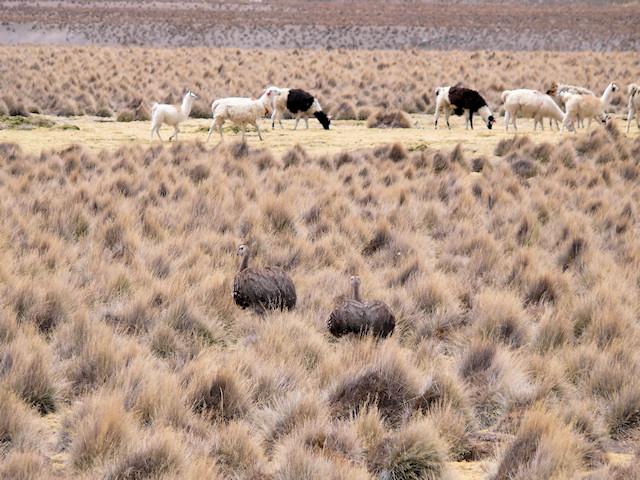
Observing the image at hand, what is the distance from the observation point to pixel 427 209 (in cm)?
1223

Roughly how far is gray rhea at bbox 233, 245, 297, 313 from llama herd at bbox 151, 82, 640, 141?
1140 cm

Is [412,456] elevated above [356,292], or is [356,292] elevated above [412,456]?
[356,292]

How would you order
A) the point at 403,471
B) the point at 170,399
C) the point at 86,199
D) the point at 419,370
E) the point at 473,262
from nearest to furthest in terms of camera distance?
the point at 403,471 → the point at 170,399 → the point at 419,370 → the point at 473,262 → the point at 86,199

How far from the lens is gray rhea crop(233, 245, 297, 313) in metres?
7.68

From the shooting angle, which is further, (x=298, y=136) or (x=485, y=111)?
(x=485, y=111)

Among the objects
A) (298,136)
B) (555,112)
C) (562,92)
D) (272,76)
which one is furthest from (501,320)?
(272,76)

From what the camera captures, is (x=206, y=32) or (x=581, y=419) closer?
(x=581, y=419)

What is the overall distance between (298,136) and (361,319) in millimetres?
14477

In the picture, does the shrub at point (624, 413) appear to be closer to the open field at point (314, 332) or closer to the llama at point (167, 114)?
the open field at point (314, 332)

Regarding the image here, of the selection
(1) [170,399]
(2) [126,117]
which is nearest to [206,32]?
(2) [126,117]

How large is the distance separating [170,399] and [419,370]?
1.81 meters

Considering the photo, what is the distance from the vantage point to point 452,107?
23.8 m

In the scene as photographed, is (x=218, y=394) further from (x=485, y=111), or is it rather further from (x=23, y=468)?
(x=485, y=111)

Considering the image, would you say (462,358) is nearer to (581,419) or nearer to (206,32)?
(581,419)
